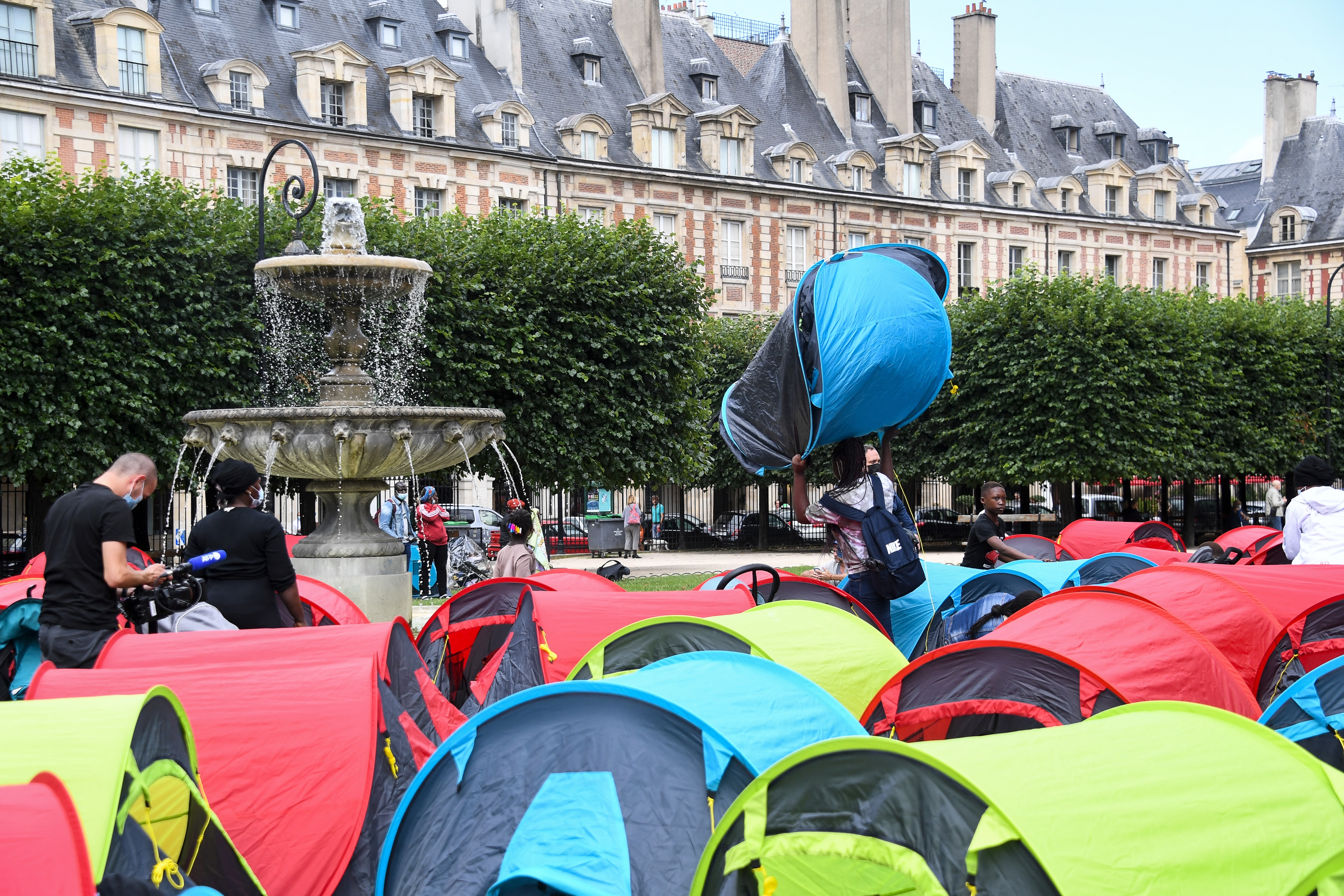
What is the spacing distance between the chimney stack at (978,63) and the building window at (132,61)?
30824 mm

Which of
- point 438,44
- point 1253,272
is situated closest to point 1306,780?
point 438,44

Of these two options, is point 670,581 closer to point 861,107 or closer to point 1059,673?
point 1059,673

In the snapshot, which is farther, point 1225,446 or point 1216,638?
point 1225,446

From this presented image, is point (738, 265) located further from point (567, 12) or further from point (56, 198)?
point (56, 198)

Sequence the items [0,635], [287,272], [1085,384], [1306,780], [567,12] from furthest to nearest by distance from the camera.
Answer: [567,12], [1085,384], [287,272], [0,635], [1306,780]

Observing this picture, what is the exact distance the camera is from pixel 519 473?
25.0 m

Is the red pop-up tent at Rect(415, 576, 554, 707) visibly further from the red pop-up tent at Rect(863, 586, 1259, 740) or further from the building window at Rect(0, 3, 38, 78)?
the building window at Rect(0, 3, 38, 78)

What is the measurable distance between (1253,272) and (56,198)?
1930 inches

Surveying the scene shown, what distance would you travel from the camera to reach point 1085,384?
32500 mm

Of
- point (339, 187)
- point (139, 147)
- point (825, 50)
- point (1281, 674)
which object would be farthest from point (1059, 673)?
point (825, 50)

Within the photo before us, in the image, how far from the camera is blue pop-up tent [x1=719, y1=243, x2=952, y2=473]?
940cm

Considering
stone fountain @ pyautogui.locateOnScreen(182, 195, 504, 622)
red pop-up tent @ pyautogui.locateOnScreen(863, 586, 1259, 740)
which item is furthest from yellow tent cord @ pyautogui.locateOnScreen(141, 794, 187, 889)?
stone fountain @ pyautogui.locateOnScreen(182, 195, 504, 622)

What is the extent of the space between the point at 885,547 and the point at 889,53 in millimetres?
43225

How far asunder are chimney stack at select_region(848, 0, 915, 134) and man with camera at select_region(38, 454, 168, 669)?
44552 mm
